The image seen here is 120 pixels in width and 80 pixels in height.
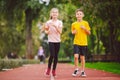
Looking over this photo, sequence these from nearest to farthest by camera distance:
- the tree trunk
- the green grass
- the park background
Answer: the green grass → the park background → the tree trunk

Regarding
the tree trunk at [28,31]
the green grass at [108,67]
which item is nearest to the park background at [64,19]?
the tree trunk at [28,31]

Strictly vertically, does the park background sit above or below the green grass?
above

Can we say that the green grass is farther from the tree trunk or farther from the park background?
the tree trunk

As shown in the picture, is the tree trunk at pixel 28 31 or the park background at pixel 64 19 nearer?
the park background at pixel 64 19

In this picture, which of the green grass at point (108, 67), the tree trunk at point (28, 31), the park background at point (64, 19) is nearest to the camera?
the green grass at point (108, 67)

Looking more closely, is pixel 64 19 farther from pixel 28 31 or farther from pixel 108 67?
pixel 108 67

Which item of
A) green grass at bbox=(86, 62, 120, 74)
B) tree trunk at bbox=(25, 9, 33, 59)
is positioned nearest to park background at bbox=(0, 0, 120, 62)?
tree trunk at bbox=(25, 9, 33, 59)

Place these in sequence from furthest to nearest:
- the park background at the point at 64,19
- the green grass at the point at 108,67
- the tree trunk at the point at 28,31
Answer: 1. the tree trunk at the point at 28,31
2. the park background at the point at 64,19
3. the green grass at the point at 108,67

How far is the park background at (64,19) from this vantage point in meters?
19.8

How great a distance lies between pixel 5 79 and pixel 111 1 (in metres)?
7.56

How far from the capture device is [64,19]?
4909 centimetres

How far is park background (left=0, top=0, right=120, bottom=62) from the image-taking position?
65.0 ft

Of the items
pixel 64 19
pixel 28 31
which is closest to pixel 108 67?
pixel 28 31

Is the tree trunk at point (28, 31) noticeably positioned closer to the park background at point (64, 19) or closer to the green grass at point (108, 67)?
the park background at point (64, 19)
